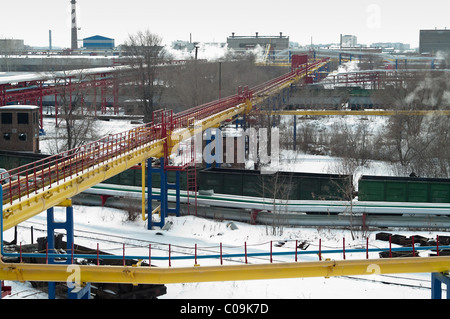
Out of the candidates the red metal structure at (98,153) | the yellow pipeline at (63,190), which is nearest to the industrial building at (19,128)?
the red metal structure at (98,153)

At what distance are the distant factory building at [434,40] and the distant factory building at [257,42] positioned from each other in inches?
1109

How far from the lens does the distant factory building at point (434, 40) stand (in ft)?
357

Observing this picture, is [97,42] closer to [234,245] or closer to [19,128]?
[19,128]

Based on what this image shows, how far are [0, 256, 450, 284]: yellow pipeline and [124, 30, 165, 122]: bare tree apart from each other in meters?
32.3

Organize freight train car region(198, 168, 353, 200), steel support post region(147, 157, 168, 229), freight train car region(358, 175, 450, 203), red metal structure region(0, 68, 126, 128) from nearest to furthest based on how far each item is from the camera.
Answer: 1. steel support post region(147, 157, 168, 229)
2. freight train car region(358, 175, 450, 203)
3. freight train car region(198, 168, 353, 200)
4. red metal structure region(0, 68, 126, 128)

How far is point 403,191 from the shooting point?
22.1 meters

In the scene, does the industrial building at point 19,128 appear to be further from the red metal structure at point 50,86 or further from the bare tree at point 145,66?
the bare tree at point 145,66

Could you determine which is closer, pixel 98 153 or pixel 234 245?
pixel 98 153

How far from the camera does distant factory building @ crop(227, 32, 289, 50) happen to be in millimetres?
99250

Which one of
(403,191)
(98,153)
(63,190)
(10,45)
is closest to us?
(63,190)

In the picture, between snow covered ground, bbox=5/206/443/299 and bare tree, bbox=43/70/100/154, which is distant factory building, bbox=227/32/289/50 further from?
snow covered ground, bbox=5/206/443/299

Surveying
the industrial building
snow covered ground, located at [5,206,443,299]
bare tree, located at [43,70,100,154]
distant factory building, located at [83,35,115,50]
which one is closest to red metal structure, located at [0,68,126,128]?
bare tree, located at [43,70,100,154]

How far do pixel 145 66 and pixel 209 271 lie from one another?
133 feet

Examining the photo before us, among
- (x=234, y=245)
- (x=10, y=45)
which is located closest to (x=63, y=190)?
(x=234, y=245)
